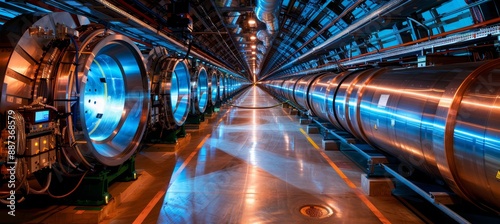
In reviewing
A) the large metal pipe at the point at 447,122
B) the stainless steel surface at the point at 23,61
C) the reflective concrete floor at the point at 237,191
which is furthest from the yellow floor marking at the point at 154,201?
the large metal pipe at the point at 447,122

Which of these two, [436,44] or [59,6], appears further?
[436,44]

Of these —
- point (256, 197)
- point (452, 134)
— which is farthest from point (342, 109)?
point (452, 134)

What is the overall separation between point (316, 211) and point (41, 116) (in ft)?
11.0

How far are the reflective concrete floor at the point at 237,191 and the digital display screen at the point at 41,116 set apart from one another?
1347 mm

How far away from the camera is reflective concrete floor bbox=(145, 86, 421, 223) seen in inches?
145

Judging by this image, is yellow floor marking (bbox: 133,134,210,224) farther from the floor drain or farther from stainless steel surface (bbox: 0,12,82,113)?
the floor drain

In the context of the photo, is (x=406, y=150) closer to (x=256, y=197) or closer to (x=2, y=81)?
(x=256, y=197)

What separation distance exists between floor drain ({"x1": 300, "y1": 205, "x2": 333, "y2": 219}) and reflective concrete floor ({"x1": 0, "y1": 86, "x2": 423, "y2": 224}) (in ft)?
0.10

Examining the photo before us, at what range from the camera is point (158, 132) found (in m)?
7.23

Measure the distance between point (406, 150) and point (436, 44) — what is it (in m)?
1.73

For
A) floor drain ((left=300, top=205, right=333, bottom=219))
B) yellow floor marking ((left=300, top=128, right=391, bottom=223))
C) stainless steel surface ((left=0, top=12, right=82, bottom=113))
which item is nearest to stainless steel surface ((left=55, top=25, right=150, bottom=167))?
stainless steel surface ((left=0, top=12, right=82, bottom=113))

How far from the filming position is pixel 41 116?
106 inches

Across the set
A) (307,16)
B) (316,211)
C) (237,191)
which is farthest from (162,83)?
(307,16)

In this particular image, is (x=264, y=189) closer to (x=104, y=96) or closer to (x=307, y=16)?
(x=104, y=96)
